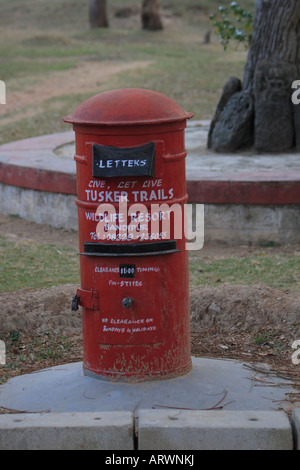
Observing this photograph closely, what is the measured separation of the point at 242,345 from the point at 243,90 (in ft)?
17.4

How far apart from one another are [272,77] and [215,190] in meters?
2.46

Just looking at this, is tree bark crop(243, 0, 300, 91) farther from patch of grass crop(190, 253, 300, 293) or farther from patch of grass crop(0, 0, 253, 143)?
patch of grass crop(0, 0, 253, 143)

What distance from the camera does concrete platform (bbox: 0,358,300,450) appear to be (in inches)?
135

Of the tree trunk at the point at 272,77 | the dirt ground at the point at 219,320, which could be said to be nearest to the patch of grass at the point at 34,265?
the dirt ground at the point at 219,320

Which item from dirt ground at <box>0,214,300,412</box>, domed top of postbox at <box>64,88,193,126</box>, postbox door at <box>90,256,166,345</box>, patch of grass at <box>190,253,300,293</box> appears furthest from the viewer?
patch of grass at <box>190,253,300,293</box>

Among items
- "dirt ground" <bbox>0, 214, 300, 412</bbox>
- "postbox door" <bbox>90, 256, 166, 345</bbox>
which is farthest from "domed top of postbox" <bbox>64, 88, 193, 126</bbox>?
"dirt ground" <bbox>0, 214, 300, 412</bbox>

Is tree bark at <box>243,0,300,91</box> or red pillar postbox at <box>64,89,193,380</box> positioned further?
tree bark at <box>243,0,300,91</box>

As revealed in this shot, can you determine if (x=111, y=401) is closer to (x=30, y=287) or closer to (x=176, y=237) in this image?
(x=176, y=237)

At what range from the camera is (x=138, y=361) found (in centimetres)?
399

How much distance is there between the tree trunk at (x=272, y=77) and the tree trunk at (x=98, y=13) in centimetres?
2154

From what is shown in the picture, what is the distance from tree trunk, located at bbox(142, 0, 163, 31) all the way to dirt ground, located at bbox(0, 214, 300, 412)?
25.6 metres

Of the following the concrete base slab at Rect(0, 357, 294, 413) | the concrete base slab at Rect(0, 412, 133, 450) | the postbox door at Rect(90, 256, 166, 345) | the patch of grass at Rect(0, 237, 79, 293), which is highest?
the postbox door at Rect(90, 256, 166, 345)

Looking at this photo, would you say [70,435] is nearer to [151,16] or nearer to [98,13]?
[151,16]

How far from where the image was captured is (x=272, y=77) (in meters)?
9.20
